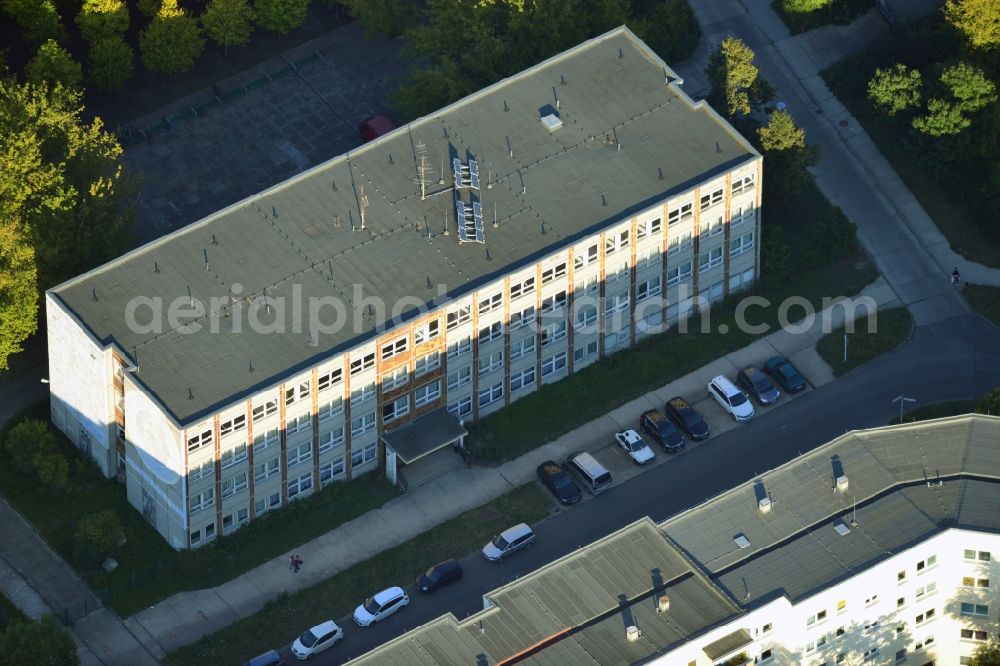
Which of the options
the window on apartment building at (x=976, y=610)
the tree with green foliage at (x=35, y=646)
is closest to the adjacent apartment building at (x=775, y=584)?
the window on apartment building at (x=976, y=610)

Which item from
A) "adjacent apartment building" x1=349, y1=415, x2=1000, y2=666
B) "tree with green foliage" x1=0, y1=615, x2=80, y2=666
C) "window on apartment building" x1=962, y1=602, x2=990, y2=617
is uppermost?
"tree with green foliage" x1=0, y1=615, x2=80, y2=666

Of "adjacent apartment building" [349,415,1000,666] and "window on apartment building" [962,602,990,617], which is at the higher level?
"adjacent apartment building" [349,415,1000,666]

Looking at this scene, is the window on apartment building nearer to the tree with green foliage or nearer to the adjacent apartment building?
the adjacent apartment building

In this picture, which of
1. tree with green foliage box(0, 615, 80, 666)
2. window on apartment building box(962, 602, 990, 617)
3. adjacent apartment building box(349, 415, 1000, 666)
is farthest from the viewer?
window on apartment building box(962, 602, 990, 617)

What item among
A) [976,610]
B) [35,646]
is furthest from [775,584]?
[35,646]

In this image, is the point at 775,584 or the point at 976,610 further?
the point at 976,610

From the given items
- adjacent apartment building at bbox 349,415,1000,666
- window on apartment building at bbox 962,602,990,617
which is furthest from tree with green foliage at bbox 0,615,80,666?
window on apartment building at bbox 962,602,990,617

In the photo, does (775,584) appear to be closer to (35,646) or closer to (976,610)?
(976,610)
